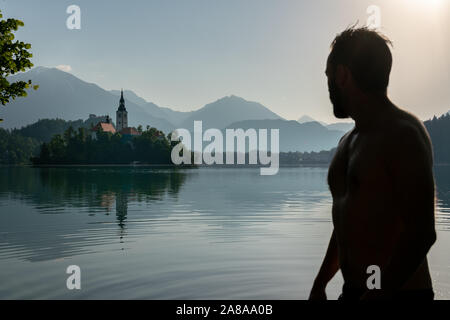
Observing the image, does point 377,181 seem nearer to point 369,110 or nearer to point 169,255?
point 369,110

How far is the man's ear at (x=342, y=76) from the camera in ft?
7.53

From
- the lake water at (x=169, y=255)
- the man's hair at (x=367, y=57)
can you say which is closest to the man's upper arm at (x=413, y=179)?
the man's hair at (x=367, y=57)

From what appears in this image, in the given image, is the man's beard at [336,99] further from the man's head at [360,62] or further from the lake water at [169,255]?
the lake water at [169,255]

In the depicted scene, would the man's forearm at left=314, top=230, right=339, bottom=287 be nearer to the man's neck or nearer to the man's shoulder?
the man's neck

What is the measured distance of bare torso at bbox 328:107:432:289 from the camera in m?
2.11

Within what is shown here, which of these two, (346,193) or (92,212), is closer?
(346,193)

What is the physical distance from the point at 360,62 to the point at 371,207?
26.1 inches

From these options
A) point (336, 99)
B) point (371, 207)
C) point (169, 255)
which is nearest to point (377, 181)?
point (371, 207)

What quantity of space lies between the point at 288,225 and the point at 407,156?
24290 mm

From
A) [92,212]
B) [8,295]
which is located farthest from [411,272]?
[92,212]

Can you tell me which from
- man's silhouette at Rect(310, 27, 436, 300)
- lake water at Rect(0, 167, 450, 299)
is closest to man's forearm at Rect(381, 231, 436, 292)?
man's silhouette at Rect(310, 27, 436, 300)

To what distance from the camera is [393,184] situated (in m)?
2.07
